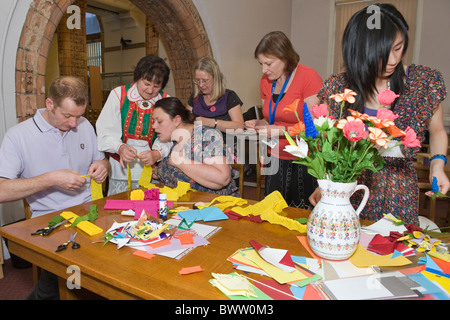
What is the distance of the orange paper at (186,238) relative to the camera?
1234mm

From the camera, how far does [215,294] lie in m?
0.92

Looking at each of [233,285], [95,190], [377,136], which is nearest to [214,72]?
[95,190]

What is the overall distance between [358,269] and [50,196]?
158cm

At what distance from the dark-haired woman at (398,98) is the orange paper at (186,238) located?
59cm

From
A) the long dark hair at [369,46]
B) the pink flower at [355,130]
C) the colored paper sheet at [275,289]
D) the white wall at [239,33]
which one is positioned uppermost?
the white wall at [239,33]

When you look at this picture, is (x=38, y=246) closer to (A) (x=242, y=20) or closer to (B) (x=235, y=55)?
(B) (x=235, y=55)

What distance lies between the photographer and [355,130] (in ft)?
3.12

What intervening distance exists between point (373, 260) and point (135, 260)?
773 millimetres

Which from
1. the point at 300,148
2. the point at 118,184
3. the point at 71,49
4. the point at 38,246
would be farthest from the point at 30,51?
→ the point at 71,49

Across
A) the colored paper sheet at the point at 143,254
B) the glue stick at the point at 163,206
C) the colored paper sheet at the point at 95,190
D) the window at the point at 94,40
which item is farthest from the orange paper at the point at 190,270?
the window at the point at 94,40

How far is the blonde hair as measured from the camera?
2.69 metres

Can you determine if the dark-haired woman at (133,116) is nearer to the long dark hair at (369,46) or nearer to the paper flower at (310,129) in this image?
the long dark hair at (369,46)

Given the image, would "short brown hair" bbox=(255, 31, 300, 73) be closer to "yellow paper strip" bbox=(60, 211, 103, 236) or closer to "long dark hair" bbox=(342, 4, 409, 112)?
"long dark hair" bbox=(342, 4, 409, 112)

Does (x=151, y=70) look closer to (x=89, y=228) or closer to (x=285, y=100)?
(x=285, y=100)
